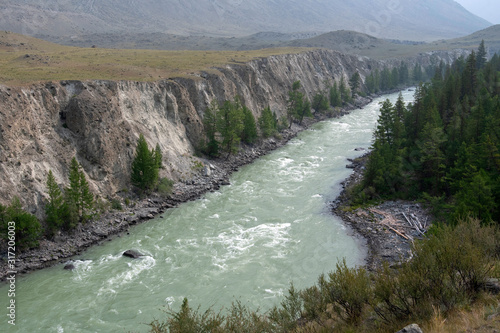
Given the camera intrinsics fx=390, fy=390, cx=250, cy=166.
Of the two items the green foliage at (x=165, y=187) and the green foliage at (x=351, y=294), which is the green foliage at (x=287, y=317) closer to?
the green foliage at (x=351, y=294)

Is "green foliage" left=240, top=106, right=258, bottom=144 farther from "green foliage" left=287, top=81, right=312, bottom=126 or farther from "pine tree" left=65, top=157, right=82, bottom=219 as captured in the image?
"pine tree" left=65, top=157, right=82, bottom=219

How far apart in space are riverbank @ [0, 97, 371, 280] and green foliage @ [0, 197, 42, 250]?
743 millimetres

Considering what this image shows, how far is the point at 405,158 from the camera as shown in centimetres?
4266

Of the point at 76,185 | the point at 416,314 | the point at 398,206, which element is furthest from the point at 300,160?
the point at 416,314

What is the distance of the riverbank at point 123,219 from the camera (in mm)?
28639

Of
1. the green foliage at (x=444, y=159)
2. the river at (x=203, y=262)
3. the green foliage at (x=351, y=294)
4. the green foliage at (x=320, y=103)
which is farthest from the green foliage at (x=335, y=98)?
the green foliage at (x=351, y=294)

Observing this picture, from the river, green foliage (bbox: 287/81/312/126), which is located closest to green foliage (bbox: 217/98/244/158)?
the river

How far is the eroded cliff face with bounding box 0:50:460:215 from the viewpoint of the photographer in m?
32.0

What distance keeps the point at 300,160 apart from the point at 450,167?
21740 millimetres

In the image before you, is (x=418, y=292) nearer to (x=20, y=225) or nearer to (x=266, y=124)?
(x=20, y=225)

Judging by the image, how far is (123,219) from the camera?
3506 cm

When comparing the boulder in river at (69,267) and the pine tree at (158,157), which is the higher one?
the pine tree at (158,157)

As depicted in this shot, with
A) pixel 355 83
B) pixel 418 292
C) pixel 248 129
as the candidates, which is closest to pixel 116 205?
pixel 248 129

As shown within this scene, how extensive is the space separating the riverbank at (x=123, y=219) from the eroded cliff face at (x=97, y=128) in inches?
90.4
